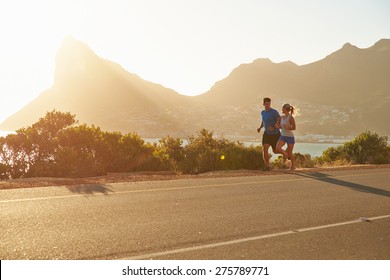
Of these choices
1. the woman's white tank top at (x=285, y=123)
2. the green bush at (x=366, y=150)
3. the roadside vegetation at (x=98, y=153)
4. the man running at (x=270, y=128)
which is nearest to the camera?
the roadside vegetation at (x=98, y=153)

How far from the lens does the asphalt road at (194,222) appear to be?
4.45 meters

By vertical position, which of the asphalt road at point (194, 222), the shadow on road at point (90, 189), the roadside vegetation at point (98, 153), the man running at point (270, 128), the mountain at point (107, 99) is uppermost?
the mountain at point (107, 99)

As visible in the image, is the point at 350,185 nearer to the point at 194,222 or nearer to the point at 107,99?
the point at 194,222

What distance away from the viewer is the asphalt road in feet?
A: 14.6

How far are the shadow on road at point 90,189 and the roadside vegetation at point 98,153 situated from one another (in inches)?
147

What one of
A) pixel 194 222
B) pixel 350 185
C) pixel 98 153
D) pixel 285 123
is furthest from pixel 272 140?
pixel 194 222

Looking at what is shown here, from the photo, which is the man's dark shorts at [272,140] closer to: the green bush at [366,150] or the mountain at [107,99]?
the green bush at [366,150]

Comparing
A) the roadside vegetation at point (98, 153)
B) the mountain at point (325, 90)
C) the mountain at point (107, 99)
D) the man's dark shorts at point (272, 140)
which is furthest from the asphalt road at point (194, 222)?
the mountain at point (325, 90)

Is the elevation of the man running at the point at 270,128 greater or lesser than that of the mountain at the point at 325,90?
lesser

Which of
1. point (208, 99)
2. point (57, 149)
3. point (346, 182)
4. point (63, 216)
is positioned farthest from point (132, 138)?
point (208, 99)

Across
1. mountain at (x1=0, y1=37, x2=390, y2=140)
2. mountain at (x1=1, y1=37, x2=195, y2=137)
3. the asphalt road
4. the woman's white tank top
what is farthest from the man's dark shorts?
mountain at (x1=1, y1=37, x2=195, y2=137)

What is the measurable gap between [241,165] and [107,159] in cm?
494

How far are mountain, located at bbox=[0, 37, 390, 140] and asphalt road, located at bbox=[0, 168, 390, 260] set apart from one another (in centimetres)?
12201

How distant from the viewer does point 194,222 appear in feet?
19.1
